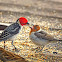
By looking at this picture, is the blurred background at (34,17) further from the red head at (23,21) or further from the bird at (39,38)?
the red head at (23,21)

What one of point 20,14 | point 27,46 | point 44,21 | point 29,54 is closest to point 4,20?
point 20,14

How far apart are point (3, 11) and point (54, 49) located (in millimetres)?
2478

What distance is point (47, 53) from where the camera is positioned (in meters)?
3.21

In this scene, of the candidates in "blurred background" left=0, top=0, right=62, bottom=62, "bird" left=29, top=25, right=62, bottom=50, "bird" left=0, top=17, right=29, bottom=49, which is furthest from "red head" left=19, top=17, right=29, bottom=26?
"blurred background" left=0, top=0, right=62, bottom=62

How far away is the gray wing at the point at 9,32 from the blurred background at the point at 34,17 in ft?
1.39

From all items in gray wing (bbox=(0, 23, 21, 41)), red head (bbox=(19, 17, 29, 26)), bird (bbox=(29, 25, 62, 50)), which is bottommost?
bird (bbox=(29, 25, 62, 50))

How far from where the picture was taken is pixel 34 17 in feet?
16.5

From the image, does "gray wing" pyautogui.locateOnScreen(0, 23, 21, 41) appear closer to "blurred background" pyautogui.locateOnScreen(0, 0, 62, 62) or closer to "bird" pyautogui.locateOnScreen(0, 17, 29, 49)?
"bird" pyautogui.locateOnScreen(0, 17, 29, 49)

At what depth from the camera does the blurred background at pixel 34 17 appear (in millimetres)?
3166

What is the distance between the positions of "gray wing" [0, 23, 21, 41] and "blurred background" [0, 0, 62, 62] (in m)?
0.42

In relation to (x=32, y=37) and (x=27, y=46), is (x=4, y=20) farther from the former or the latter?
(x=32, y=37)

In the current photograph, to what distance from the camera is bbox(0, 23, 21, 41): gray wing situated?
288cm

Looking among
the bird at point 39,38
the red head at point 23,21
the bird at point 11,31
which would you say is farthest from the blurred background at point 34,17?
the red head at point 23,21

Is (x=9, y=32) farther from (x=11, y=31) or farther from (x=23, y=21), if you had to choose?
(x=23, y=21)
